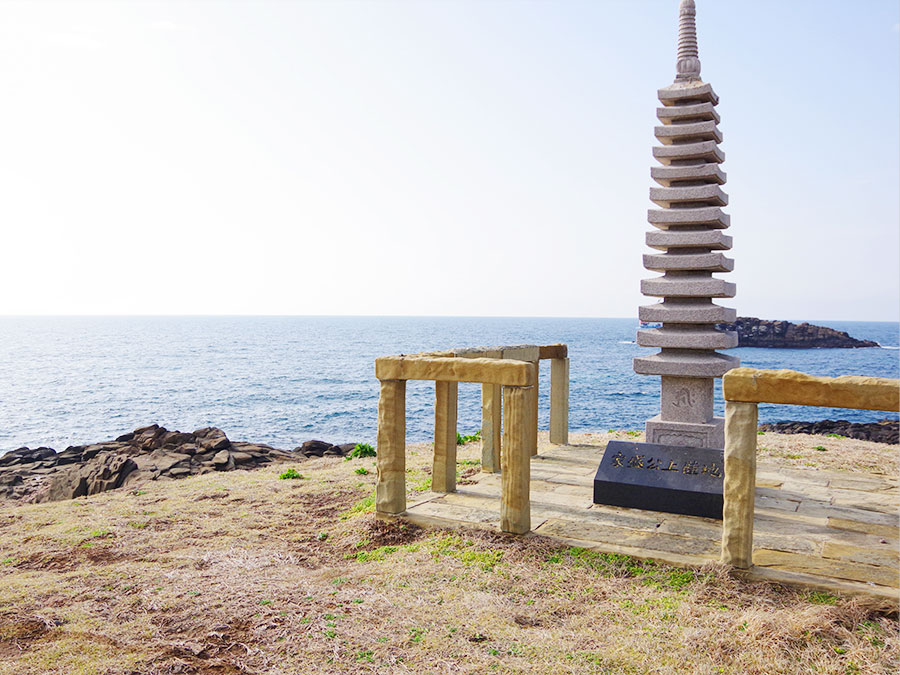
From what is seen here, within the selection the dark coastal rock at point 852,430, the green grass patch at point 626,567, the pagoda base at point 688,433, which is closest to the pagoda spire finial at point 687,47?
the pagoda base at point 688,433

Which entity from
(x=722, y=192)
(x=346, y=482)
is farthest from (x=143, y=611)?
(x=722, y=192)

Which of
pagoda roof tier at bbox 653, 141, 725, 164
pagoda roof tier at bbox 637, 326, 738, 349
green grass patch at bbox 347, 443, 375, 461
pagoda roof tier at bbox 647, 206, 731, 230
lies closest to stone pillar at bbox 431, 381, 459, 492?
pagoda roof tier at bbox 637, 326, 738, 349

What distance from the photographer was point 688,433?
38.4 feet

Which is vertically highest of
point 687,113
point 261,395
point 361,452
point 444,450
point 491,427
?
point 687,113

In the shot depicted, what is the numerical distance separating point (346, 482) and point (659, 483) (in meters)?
6.46

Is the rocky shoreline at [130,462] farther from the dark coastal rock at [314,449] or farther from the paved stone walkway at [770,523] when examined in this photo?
the paved stone walkway at [770,523]

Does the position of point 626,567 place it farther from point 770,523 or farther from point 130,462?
point 130,462

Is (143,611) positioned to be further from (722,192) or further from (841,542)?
(722,192)

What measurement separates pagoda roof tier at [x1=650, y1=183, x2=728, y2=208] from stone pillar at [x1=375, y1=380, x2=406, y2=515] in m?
5.84

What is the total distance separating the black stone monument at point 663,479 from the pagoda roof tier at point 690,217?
392cm

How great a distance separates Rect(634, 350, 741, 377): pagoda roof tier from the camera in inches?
450

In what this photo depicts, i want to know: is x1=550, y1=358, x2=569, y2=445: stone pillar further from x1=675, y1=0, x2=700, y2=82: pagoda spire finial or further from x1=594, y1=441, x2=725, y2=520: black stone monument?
x1=675, y1=0, x2=700, y2=82: pagoda spire finial

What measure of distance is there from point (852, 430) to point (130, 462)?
2676cm

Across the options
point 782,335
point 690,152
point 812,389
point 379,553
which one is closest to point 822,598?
point 812,389
